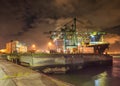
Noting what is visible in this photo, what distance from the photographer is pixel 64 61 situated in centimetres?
5150

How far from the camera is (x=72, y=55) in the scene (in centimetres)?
5688

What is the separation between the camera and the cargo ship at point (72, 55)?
159 feet

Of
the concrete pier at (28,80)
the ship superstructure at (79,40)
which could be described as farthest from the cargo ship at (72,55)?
the concrete pier at (28,80)

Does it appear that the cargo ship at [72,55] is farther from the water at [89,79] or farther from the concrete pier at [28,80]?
the concrete pier at [28,80]

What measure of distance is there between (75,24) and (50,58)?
5642 cm

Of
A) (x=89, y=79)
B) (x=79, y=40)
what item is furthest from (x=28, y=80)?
(x=79, y=40)

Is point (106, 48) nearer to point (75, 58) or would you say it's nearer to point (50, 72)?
point (75, 58)

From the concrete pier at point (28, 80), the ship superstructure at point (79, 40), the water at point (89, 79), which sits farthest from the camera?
the ship superstructure at point (79, 40)

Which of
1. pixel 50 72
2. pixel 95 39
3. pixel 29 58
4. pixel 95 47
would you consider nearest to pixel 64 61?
pixel 50 72

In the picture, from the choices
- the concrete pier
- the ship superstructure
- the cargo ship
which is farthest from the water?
the ship superstructure

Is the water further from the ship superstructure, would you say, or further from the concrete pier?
the ship superstructure

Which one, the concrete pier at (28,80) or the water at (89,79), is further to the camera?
the water at (89,79)

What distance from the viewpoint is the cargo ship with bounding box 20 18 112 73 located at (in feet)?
159

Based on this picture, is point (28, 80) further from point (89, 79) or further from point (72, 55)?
point (72, 55)
